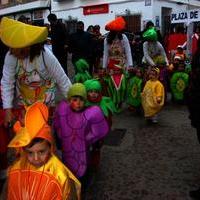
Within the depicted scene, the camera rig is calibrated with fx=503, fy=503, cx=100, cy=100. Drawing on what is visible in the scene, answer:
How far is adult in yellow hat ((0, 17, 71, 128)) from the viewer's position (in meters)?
4.40

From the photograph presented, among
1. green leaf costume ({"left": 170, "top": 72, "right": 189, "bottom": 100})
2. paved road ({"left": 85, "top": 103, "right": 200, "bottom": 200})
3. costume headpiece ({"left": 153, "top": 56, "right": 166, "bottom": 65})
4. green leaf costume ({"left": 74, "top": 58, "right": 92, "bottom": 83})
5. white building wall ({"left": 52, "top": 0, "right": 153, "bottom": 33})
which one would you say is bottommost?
paved road ({"left": 85, "top": 103, "right": 200, "bottom": 200})

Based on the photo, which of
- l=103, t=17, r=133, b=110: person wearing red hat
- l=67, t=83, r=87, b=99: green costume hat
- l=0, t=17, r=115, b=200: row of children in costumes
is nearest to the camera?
l=0, t=17, r=115, b=200: row of children in costumes

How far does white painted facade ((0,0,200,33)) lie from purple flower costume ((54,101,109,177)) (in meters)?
21.1

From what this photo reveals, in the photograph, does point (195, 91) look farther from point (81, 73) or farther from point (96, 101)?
point (81, 73)

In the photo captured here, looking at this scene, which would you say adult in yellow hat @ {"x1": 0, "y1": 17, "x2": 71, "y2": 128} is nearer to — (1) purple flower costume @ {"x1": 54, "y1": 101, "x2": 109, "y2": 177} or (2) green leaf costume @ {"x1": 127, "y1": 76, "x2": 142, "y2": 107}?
(1) purple flower costume @ {"x1": 54, "y1": 101, "x2": 109, "y2": 177}

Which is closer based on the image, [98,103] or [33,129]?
[33,129]

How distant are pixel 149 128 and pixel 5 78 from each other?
12.7 feet

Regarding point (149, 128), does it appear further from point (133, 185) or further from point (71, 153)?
point (71, 153)

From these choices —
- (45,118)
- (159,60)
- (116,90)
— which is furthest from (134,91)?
(45,118)

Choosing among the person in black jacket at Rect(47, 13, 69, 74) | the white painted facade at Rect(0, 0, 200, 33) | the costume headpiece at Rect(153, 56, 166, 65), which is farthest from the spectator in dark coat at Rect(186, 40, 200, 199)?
the white painted facade at Rect(0, 0, 200, 33)

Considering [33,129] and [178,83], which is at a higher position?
[33,129]

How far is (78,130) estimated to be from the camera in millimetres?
4684

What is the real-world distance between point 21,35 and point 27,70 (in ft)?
1.47

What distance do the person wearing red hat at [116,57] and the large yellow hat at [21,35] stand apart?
410 centimetres
